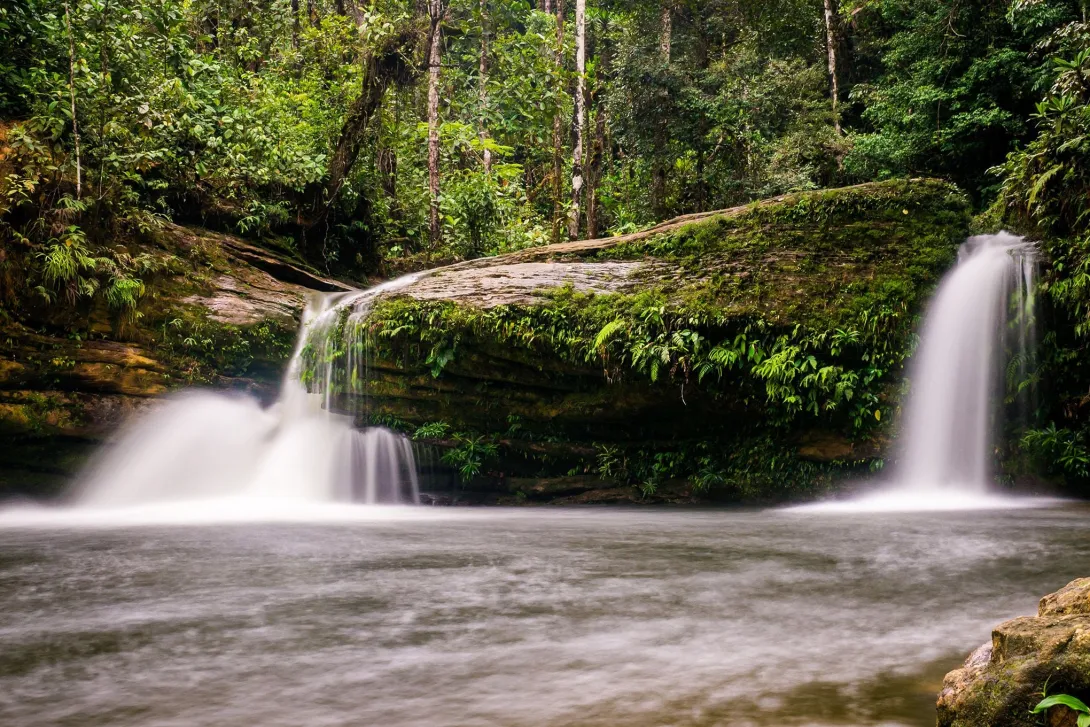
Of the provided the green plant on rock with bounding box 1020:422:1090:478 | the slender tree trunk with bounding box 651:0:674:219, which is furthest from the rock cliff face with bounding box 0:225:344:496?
the slender tree trunk with bounding box 651:0:674:219

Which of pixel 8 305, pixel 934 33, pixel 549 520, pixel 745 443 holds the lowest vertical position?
pixel 549 520

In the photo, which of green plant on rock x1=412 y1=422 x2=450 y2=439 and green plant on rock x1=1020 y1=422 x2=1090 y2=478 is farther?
green plant on rock x1=412 y1=422 x2=450 y2=439

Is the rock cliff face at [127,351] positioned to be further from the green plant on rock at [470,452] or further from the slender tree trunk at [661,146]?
the slender tree trunk at [661,146]

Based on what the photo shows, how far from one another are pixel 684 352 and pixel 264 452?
538 cm

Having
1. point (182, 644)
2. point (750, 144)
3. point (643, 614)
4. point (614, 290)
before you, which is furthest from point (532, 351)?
point (750, 144)

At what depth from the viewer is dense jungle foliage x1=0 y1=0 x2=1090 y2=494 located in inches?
366

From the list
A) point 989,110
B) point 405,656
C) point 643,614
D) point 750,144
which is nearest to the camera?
point 405,656

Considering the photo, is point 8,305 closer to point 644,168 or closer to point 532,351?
point 532,351

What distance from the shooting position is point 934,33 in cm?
1525

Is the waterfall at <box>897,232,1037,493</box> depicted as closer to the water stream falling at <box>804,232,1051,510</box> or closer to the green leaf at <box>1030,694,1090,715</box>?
the water stream falling at <box>804,232,1051,510</box>

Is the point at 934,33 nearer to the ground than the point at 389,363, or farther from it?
farther from it

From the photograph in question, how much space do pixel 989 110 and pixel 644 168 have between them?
7.96 m

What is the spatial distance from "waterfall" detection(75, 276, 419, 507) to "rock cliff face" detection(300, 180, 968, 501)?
333mm

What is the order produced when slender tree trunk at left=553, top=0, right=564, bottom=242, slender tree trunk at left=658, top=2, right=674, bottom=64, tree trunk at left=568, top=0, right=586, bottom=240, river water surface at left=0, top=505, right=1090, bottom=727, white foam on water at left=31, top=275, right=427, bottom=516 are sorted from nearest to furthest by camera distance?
river water surface at left=0, top=505, right=1090, bottom=727
white foam on water at left=31, top=275, right=427, bottom=516
tree trunk at left=568, top=0, right=586, bottom=240
slender tree trunk at left=553, top=0, right=564, bottom=242
slender tree trunk at left=658, top=2, right=674, bottom=64
